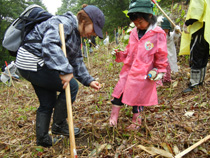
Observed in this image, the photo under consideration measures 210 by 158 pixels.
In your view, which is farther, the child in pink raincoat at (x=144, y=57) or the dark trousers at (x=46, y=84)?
the child in pink raincoat at (x=144, y=57)

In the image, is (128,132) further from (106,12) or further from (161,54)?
(106,12)

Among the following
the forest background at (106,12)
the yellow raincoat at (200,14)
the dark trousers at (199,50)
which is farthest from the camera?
the forest background at (106,12)

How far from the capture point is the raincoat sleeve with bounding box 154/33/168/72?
2.06m

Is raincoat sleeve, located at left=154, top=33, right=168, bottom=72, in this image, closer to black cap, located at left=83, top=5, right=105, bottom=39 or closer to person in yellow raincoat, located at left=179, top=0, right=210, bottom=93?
black cap, located at left=83, top=5, right=105, bottom=39

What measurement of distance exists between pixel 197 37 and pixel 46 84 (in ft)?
9.03

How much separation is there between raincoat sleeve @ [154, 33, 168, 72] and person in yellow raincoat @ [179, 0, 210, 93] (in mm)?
1128

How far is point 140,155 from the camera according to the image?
179 cm

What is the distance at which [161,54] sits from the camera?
209 centimetres

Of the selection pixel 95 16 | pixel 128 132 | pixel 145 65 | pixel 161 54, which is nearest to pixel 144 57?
pixel 145 65

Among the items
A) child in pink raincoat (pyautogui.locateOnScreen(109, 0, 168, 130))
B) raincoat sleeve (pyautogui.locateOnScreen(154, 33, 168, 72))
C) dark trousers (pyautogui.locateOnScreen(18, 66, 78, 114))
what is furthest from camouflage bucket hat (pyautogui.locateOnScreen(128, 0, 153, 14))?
dark trousers (pyautogui.locateOnScreen(18, 66, 78, 114))

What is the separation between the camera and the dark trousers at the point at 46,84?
169 cm

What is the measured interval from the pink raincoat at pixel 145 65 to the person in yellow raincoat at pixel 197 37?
1137mm

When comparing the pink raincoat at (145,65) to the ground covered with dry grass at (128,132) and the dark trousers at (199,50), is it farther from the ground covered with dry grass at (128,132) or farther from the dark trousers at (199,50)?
the dark trousers at (199,50)

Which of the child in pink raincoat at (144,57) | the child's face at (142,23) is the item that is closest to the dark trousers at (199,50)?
the child in pink raincoat at (144,57)
